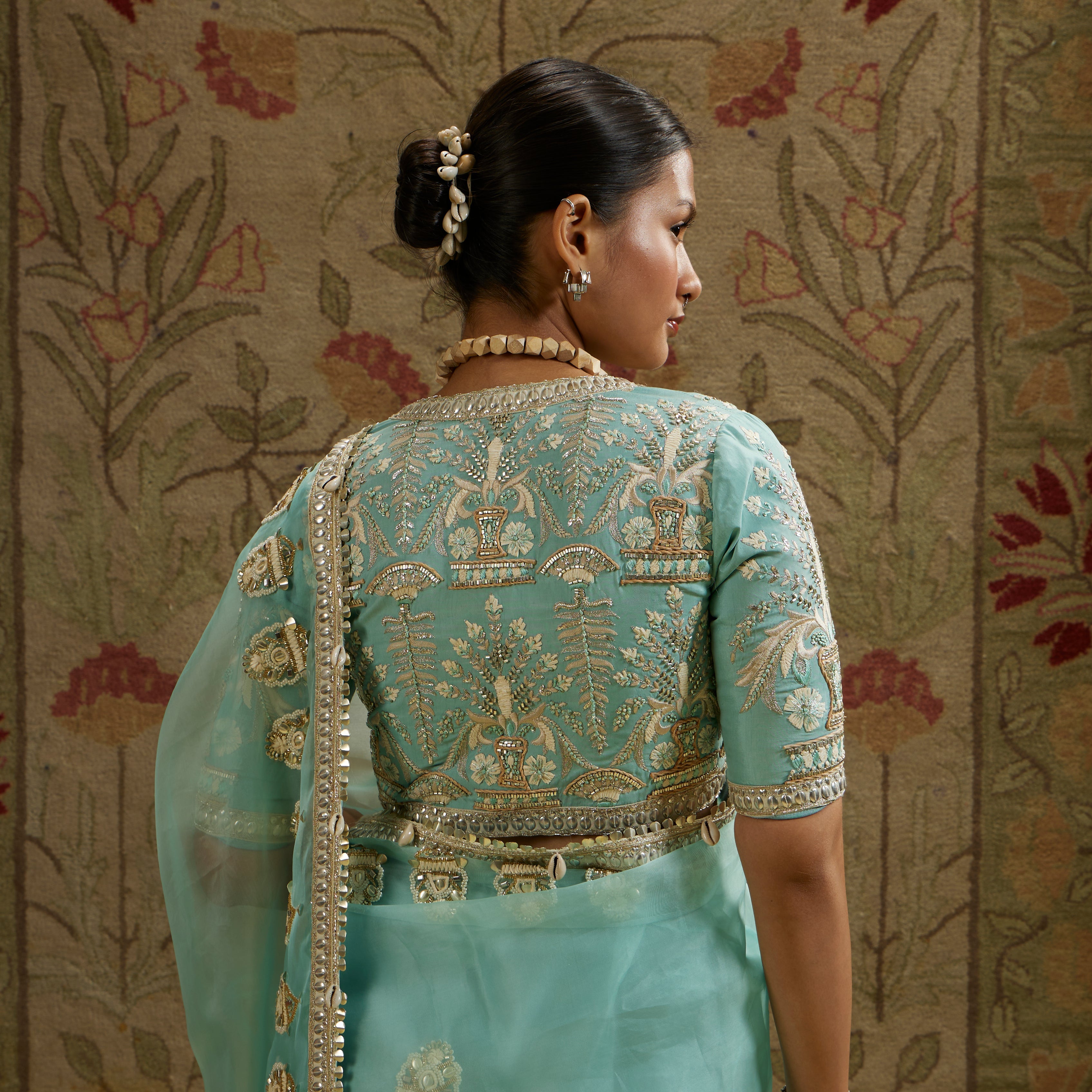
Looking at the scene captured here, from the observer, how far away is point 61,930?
1.56 meters

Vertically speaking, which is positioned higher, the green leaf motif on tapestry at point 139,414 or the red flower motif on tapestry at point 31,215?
the red flower motif on tapestry at point 31,215

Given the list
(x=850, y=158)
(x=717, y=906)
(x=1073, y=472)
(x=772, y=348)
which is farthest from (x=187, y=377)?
(x=1073, y=472)

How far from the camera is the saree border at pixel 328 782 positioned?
750 millimetres

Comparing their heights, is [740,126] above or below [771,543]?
above

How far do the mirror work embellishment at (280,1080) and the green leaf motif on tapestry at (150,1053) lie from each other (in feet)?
2.96

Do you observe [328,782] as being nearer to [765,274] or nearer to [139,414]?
[139,414]

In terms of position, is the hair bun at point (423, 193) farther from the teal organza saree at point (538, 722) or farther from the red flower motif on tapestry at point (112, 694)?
the red flower motif on tapestry at point (112, 694)

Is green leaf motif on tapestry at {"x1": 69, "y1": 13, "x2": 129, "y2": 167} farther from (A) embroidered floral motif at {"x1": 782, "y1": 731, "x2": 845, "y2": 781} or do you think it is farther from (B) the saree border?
(A) embroidered floral motif at {"x1": 782, "y1": 731, "x2": 845, "y2": 781}

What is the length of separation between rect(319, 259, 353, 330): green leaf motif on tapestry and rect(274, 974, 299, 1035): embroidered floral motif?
97cm

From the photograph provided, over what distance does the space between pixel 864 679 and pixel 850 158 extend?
2.46 feet

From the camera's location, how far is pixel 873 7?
1.46 metres

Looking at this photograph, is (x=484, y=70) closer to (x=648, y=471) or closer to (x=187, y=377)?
(x=187, y=377)

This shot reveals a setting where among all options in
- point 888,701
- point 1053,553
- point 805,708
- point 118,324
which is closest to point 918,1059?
point 888,701

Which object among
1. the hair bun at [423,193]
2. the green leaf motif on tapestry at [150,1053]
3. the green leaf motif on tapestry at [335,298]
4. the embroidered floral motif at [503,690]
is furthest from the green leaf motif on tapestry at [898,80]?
the green leaf motif on tapestry at [150,1053]
